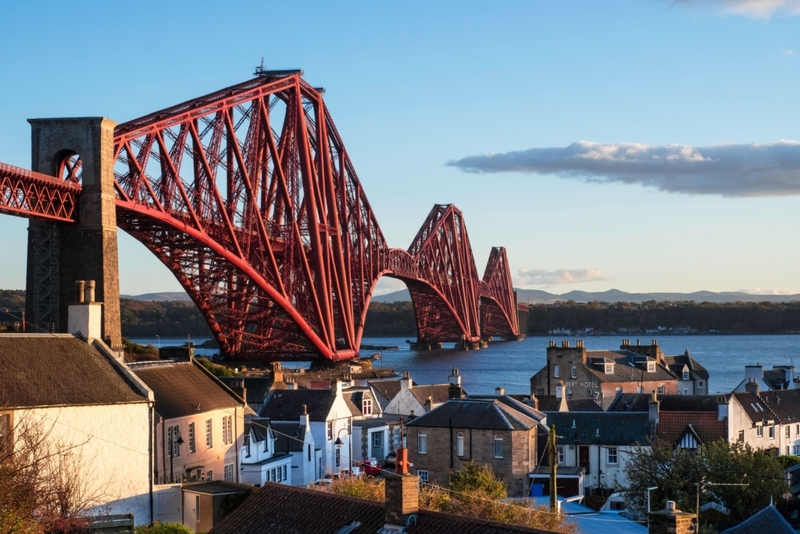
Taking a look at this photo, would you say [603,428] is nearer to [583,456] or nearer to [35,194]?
[583,456]

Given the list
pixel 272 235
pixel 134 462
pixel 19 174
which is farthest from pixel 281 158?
pixel 134 462

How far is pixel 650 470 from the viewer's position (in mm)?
39625

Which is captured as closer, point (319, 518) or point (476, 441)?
point (319, 518)

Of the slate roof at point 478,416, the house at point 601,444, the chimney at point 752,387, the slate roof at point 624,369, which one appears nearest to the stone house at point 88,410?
the slate roof at point 478,416

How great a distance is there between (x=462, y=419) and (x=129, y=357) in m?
20.3

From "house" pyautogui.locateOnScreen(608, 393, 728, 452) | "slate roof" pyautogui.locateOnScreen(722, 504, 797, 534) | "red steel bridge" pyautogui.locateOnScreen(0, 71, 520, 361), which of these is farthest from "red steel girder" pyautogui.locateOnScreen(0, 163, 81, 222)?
"slate roof" pyautogui.locateOnScreen(722, 504, 797, 534)

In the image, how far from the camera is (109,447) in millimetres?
27047

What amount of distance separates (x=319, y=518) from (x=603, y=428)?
85.3ft

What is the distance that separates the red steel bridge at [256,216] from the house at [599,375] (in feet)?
74.8

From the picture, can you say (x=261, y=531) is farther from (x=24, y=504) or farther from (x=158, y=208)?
(x=158, y=208)

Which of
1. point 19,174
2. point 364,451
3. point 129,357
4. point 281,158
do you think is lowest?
point 364,451

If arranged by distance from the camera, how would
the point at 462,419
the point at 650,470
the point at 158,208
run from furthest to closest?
the point at 158,208 → the point at 462,419 → the point at 650,470

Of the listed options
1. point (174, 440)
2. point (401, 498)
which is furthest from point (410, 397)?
point (401, 498)

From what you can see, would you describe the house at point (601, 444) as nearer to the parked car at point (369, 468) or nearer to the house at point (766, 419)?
the house at point (766, 419)
